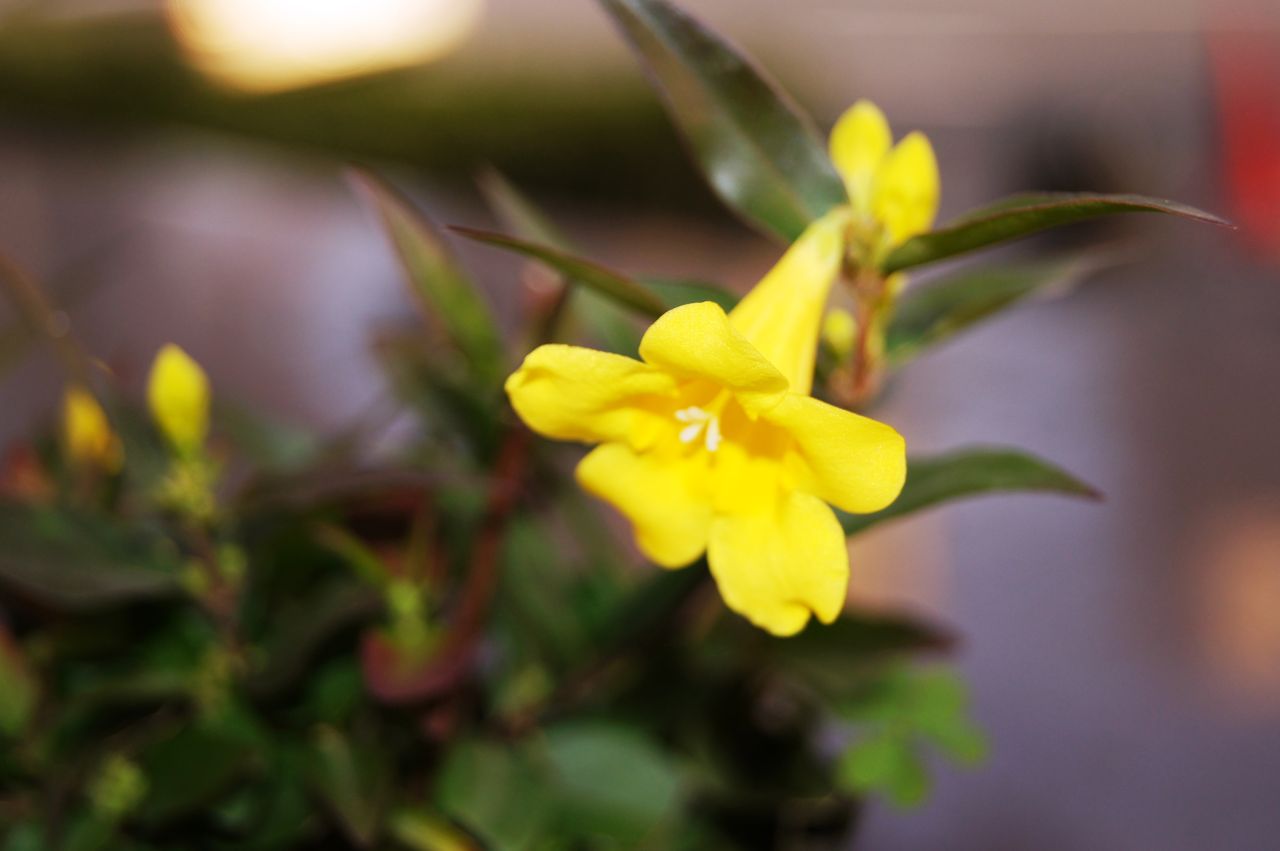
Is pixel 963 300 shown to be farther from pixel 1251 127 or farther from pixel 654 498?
pixel 1251 127

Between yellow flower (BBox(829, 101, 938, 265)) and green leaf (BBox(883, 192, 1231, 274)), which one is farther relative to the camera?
yellow flower (BBox(829, 101, 938, 265))

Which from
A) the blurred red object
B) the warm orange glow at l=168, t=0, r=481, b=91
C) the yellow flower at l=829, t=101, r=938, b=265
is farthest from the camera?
the blurred red object

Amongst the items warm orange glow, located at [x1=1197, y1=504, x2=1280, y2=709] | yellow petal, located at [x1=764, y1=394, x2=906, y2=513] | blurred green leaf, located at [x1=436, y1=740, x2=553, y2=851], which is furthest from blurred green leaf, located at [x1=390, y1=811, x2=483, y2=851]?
warm orange glow, located at [x1=1197, y1=504, x2=1280, y2=709]

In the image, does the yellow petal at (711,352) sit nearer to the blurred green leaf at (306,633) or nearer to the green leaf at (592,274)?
the green leaf at (592,274)

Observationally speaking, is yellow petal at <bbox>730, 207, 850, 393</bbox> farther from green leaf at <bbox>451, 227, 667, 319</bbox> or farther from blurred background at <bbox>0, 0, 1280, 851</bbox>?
blurred background at <bbox>0, 0, 1280, 851</bbox>

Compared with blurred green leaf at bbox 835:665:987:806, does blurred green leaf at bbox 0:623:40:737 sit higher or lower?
lower

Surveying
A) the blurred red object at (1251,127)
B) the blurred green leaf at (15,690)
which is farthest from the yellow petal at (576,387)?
the blurred red object at (1251,127)

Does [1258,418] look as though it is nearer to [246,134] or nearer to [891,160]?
[891,160]

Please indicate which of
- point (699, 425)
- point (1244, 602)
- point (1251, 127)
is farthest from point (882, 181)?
point (1251, 127)
